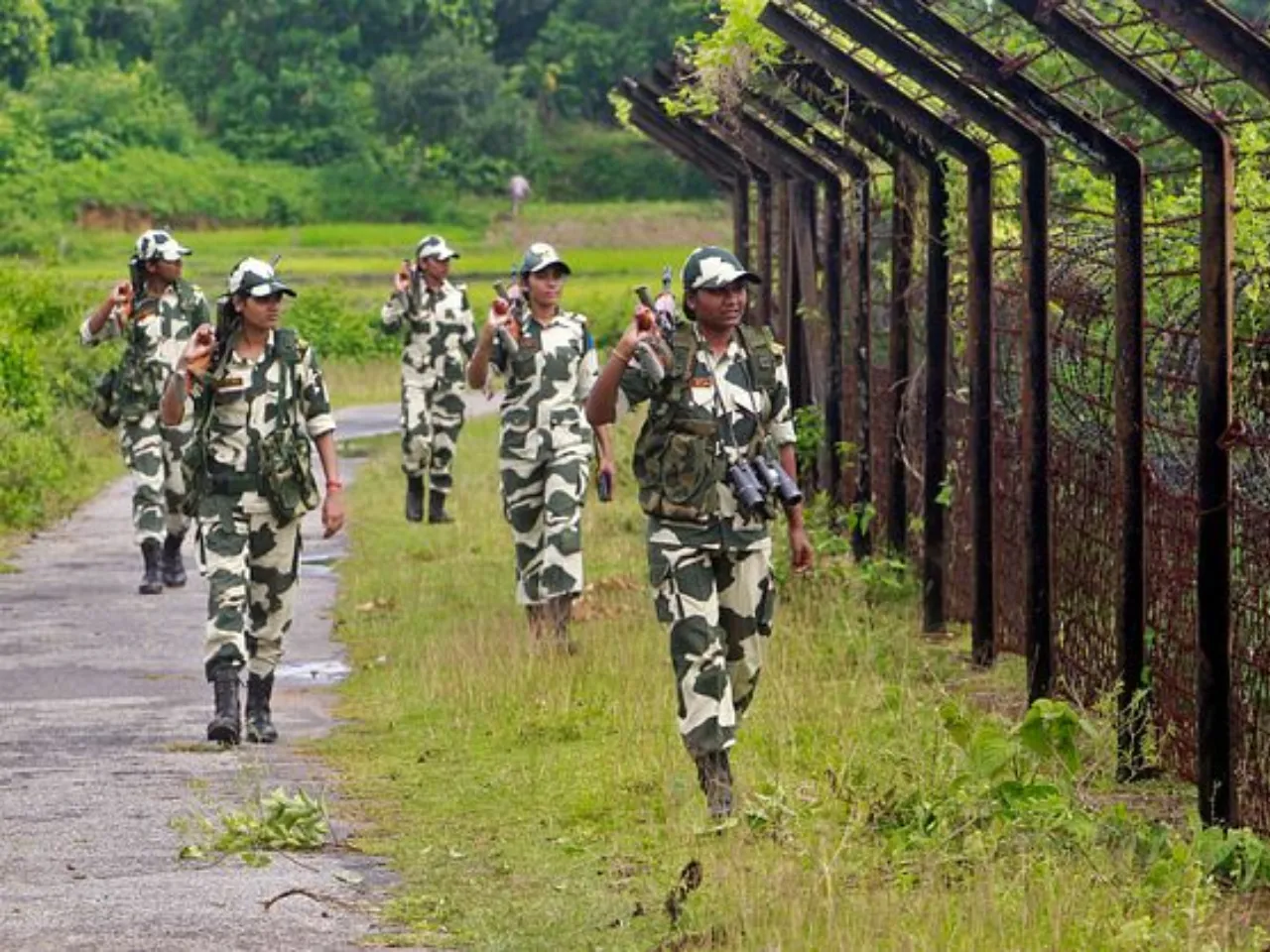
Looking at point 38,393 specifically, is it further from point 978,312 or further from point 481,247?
point 481,247

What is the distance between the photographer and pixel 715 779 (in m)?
9.93

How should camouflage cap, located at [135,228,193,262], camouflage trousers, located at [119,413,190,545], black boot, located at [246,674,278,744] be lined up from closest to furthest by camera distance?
black boot, located at [246,674,278,744] < camouflage cap, located at [135,228,193,262] < camouflage trousers, located at [119,413,190,545]

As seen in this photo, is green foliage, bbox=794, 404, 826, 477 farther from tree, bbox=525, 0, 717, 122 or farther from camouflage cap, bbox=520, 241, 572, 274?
tree, bbox=525, 0, 717, 122

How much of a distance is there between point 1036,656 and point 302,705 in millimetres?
3372

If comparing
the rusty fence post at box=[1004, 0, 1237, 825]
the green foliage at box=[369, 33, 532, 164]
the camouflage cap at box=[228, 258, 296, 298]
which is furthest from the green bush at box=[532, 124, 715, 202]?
the rusty fence post at box=[1004, 0, 1237, 825]

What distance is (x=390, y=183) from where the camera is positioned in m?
75.7

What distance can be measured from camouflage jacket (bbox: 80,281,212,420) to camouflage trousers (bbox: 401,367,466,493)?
4599mm

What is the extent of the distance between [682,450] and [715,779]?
104cm

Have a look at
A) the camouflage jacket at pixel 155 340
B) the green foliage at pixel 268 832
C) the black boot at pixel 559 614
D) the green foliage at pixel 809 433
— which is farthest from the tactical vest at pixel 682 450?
the green foliage at pixel 809 433

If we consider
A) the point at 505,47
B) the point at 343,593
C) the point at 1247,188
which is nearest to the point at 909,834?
the point at 1247,188

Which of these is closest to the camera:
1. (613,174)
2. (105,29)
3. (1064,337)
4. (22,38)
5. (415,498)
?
(1064,337)

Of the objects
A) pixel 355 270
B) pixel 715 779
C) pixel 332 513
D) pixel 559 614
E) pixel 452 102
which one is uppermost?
pixel 452 102

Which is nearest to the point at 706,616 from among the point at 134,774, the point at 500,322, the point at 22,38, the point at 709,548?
the point at 709,548

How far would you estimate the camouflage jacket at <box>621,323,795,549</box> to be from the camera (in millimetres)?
9977
